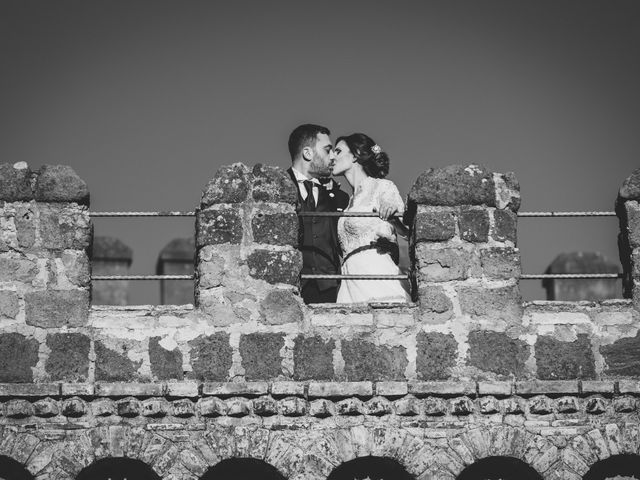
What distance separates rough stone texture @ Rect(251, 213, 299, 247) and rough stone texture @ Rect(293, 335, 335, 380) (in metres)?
0.70

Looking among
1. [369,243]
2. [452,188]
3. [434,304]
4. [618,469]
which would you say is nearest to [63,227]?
[369,243]

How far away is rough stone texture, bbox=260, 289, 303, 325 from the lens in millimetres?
10531

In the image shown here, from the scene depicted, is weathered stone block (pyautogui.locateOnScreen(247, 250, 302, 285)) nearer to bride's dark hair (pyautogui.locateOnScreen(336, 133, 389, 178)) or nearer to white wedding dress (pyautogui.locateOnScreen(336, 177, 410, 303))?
white wedding dress (pyautogui.locateOnScreen(336, 177, 410, 303))

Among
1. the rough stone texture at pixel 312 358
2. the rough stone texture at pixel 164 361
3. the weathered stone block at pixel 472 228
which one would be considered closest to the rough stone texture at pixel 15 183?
the rough stone texture at pixel 164 361

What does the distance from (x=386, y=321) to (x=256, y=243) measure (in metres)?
1.06

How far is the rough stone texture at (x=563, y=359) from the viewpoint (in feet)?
34.6

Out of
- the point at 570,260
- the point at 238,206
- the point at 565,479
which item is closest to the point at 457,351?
the point at 565,479

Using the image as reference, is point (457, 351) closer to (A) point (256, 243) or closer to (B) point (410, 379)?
(B) point (410, 379)

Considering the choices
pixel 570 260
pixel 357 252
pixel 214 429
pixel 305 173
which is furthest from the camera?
pixel 570 260

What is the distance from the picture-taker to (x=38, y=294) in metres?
10.5

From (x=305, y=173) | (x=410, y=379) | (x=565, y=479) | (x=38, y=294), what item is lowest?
(x=565, y=479)

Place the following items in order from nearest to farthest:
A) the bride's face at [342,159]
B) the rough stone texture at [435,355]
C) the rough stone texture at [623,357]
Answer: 1. the rough stone texture at [435,355]
2. the rough stone texture at [623,357]
3. the bride's face at [342,159]

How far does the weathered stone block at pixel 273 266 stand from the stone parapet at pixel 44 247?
1172 millimetres

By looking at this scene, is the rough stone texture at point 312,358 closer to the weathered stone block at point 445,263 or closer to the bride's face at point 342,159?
the weathered stone block at point 445,263
